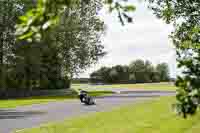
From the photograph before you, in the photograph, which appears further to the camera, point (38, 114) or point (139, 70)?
point (139, 70)

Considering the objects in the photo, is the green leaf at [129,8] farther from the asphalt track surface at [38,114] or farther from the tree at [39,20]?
the asphalt track surface at [38,114]

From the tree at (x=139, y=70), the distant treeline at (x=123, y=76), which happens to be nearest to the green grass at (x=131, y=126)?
the distant treeline at (x=123, y=76)

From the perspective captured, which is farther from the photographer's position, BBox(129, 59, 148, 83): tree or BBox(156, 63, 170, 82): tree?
BBox(156, 63, 170, 82): tree

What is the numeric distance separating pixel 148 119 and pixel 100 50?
5135 cm

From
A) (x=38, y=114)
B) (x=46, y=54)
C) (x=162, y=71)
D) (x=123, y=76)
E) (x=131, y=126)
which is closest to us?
(x=131, y=126)

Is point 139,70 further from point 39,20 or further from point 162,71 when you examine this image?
point 39,20

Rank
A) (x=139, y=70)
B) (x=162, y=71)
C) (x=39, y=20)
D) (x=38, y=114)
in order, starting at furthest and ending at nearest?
1. (x=139, y=70)
2. (x=162, y=71)
3. (x=38, y=114)
4. (x=39, y=20)

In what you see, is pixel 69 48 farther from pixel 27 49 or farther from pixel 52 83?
pixel 27 49

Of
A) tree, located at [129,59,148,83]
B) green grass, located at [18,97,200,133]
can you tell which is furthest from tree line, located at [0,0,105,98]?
tree, located at [129,59,148,83]

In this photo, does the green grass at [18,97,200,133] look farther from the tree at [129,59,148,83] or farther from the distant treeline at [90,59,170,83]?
the tree at [129,59,148,83]

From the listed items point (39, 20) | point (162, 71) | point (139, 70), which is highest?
point (139, 70)

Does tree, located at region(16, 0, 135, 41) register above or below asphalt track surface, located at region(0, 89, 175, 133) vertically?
above

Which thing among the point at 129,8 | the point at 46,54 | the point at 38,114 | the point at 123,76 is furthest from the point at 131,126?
the point at 123,76

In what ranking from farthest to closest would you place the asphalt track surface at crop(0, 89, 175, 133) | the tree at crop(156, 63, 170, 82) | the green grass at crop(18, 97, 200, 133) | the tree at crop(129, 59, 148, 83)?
the tree at crop(156, 63, 170, 82), the tree at crop(129, 59, 148, 83), the asphalt track surface at crop(0, 89, 175, 133), the green grass at crop(18, 97, 200, 133)
